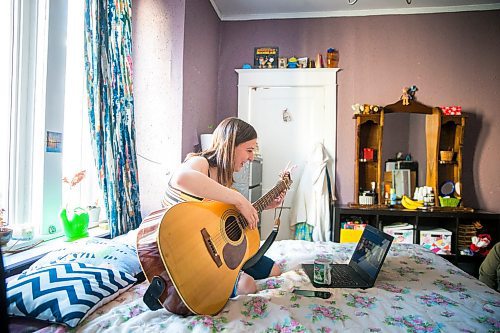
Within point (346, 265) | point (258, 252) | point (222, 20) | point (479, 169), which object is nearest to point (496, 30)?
point (479, 169)

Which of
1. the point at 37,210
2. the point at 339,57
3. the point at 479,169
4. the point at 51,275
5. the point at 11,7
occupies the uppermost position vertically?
the point at 339,57

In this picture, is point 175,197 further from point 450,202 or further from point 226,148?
point 450,202

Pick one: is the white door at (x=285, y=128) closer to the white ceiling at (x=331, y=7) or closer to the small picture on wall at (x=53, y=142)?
the white ceiling at (x=331, y=7)

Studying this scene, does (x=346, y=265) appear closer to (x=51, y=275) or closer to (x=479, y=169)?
(x=51, y=275)

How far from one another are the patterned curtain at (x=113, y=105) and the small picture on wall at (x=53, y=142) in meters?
0.19

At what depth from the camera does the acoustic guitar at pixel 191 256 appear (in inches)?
40.1

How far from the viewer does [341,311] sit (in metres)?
1.15

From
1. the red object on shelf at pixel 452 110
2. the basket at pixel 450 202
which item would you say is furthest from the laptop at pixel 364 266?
the red object on shelf at pixel 452 110

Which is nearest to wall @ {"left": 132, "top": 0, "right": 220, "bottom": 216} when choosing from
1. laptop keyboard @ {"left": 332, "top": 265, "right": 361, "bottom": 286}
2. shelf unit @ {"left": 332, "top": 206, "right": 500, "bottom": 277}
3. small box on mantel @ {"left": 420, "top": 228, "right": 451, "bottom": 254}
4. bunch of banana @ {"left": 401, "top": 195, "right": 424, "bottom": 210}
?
laptop keyboard @ {"left": 332, "top": 265, "right": 361, "bottom": 286}

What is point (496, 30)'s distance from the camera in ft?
10.6

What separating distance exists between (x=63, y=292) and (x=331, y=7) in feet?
11.1

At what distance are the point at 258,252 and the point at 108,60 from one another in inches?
60.7

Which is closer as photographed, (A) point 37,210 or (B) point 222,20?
(A) point 37,210

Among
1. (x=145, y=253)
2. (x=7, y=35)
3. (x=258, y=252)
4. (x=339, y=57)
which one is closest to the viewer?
(x=145, y=253)
